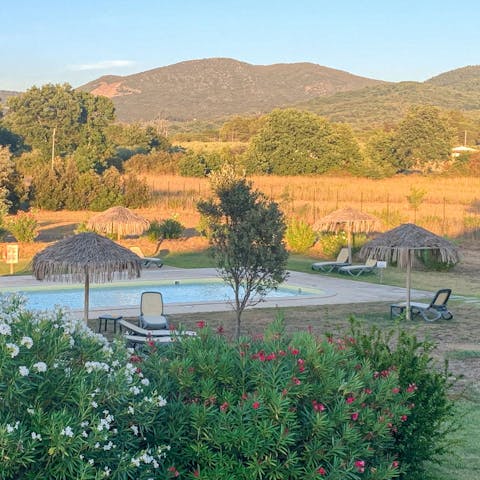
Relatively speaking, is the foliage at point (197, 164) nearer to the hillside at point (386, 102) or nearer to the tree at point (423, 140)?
the tree at point (423, 140)

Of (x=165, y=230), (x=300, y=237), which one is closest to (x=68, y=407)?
(x=300, y=237)

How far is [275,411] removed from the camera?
5.12 metres

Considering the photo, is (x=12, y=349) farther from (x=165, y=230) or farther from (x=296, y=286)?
(x=165, y=230)

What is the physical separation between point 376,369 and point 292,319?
904 centimetres

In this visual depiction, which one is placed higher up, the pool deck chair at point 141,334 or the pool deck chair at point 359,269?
the pool deck chair at point 141,334

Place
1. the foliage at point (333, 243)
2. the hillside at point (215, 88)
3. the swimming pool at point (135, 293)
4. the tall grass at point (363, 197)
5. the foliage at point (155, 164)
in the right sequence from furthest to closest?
the hillside at point (215, 88), the foliage at point (155, 164), the tall grass at point (363, 197), the foliage at point (333, 243), the swimming pool at point (135, 293)

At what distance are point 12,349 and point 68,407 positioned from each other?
0.45 m

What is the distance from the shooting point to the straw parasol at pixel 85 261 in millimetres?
13531

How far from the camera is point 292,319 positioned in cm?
1573

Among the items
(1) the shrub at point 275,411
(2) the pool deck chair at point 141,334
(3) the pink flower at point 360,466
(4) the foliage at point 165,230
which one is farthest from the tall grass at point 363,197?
(3) the pink flower at point 360,466

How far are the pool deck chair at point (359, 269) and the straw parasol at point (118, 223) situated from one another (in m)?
5.87

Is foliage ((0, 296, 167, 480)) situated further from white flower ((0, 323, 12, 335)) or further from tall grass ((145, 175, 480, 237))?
tall grass ((145, 175, 480, 237))

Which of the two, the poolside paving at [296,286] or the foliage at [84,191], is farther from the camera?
the foliage at [84,191]

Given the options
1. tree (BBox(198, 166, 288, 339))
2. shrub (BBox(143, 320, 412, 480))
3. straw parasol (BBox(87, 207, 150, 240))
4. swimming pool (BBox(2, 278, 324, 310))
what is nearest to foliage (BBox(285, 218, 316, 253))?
straw parasol (BBox(87, 207, 150, 240))
